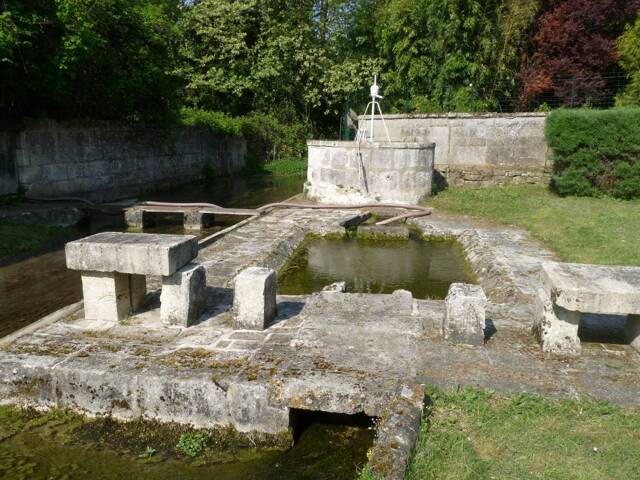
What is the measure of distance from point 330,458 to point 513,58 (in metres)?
19.7

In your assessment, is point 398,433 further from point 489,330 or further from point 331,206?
point 331,206

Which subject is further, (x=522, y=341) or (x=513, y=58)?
(x=513, y=58)

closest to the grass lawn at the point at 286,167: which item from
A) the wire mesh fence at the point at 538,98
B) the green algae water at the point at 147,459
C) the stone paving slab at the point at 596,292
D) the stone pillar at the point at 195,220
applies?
the wire mesh fence at the point at 538,98

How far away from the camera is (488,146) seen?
16297 mm

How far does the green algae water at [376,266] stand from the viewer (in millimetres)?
7793

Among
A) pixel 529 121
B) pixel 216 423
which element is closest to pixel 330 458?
pixel 216 423

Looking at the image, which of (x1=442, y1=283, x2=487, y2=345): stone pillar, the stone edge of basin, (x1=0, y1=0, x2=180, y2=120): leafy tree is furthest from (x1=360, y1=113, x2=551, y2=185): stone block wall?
the stone edge of basin

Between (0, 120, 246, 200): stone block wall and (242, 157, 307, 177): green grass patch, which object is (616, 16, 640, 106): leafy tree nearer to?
(242, 157, 307, 177): green grass patch

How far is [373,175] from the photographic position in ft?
44.7

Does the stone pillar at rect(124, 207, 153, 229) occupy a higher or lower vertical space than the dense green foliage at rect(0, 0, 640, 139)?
lower

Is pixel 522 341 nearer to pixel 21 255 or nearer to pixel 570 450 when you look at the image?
pixel 570 450

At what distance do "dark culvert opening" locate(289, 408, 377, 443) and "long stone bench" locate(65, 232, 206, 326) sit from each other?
1648 mm

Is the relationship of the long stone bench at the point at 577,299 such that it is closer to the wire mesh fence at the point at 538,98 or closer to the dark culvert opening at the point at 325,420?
the dark culvert opening at the point at 325,420

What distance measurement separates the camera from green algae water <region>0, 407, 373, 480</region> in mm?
3615
